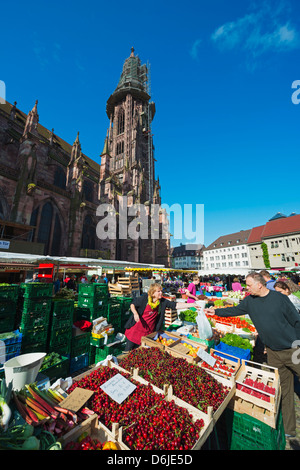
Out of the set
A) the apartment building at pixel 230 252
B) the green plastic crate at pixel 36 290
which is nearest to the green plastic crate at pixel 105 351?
the green plastic crate at pixel 36 290

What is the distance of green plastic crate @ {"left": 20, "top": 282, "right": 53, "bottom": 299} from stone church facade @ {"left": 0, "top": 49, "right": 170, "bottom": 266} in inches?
442

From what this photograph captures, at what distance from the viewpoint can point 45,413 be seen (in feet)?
6.09

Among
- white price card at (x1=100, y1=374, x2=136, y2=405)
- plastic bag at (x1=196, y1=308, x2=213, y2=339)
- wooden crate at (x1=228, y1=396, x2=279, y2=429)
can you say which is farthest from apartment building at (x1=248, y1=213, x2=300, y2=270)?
white price card at (x1=100, y1=374, x2=136, y2=405)

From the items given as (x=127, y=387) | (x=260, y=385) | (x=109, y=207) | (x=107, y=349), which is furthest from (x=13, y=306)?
(x=109, y=207)

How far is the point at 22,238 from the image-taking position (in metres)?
15.1

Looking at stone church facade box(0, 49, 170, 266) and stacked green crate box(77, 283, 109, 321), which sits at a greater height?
stone church facade box(0, 49, 170, 266)

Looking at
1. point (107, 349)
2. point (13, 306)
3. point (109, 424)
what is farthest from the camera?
point (107, 349)

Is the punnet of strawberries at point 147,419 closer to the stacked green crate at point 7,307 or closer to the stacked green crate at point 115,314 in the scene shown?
the stacked green crate at point 7,307

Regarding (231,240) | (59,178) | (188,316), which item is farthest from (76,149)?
(231,240)

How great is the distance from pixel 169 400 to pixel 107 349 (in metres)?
3.12

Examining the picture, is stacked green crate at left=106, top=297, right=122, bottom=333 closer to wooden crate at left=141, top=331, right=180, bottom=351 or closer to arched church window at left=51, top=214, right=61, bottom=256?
wooden crate at left=141, top=331, right=180, bottom=351

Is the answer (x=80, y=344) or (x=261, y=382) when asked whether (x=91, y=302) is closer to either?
(x=80, y=344)

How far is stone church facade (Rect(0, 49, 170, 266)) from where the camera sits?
1584 cm
